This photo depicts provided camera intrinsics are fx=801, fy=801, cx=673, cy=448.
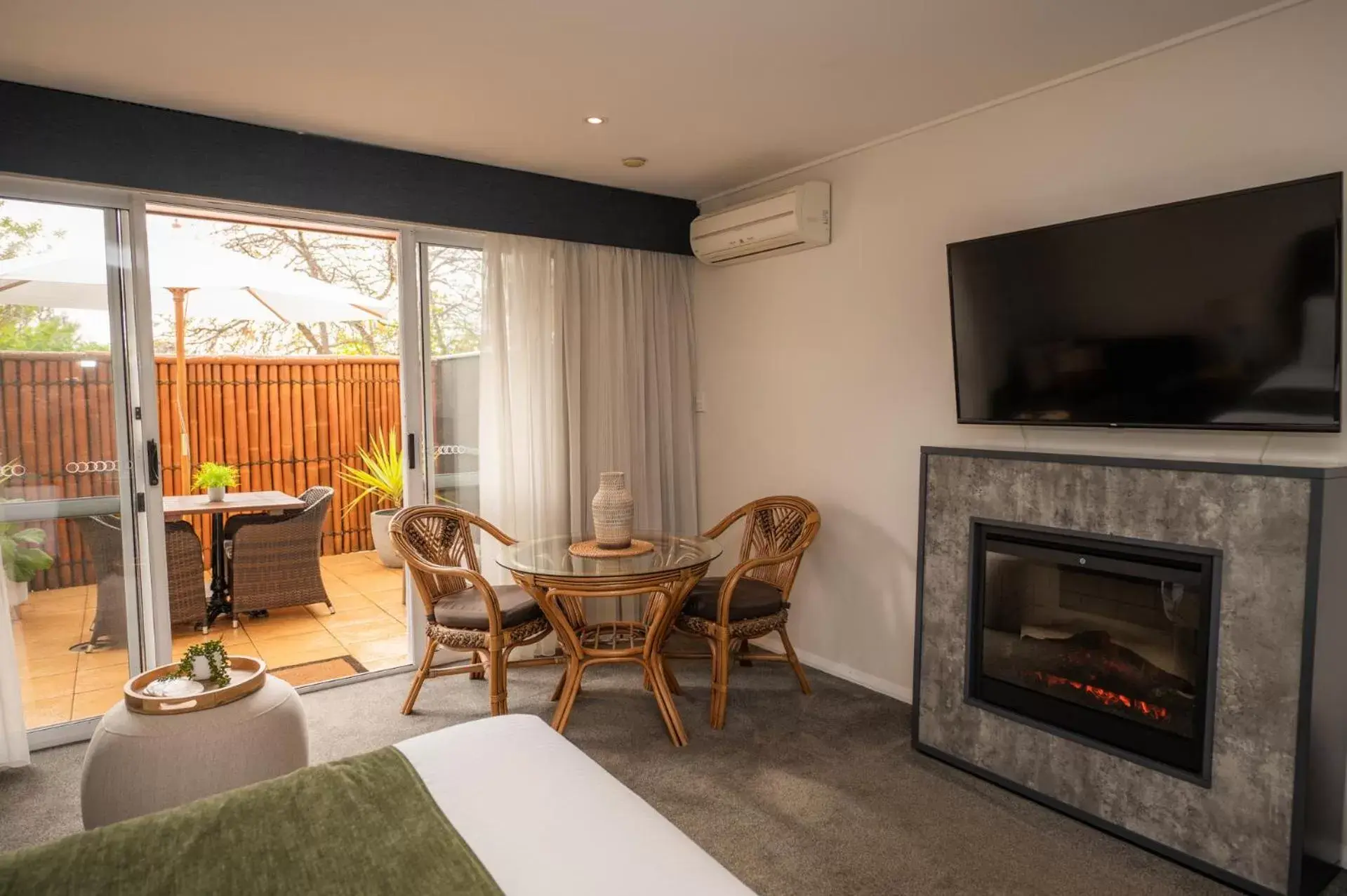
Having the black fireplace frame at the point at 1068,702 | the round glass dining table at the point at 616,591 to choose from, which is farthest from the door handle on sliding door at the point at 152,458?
the black fireplace frame at the point at 1068,702

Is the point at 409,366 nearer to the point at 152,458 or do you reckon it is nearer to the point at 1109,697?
the point at 152,458

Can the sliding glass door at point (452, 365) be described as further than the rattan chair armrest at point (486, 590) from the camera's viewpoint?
Yes

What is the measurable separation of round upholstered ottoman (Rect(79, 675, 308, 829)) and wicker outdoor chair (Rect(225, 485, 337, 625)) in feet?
9.01

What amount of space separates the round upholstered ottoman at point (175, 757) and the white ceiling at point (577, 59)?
2.07 meters

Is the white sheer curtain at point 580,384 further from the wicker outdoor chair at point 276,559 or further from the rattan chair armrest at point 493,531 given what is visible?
the wicker outdoor chair at point 276,559

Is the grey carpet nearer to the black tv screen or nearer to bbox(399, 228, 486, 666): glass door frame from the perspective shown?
bbox(399, 228, 486, 666): glass door frame

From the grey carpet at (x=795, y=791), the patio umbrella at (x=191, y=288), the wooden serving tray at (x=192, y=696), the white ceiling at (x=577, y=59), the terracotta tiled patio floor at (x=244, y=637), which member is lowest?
the grey carpet at (x=795, y=791)

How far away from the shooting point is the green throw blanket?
1275 mm

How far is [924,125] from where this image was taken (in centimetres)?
345

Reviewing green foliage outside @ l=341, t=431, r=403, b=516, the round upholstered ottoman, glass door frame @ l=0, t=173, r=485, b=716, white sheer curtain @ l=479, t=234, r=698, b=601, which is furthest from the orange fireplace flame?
green foliage outside @ l=341, t=431, r=403, b=516

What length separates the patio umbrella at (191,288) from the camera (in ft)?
10.3

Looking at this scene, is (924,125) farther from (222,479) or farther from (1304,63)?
(222,479)

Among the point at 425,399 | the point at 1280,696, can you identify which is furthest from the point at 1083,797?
the point at 425,399

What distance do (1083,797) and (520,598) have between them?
2.30 metres
